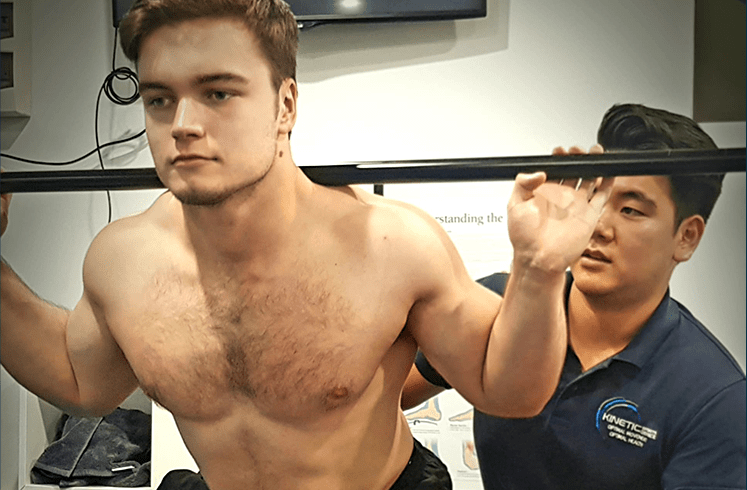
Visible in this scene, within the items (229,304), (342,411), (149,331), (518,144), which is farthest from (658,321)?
(149,331)

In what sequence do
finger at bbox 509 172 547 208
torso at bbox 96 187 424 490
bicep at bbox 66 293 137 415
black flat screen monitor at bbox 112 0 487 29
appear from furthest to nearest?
black flat screen monitor at bbox 112 0 487 29
bicep at bbox 66 293 137 415
torso at bbox 96 187 424 490
finger at bbox 509 172 547 208

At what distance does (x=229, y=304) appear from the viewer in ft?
3.13

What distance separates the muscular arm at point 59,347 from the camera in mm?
1025

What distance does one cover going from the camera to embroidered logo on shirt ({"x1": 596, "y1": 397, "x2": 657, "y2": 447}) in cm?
107

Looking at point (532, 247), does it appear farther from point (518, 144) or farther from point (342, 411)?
point (518, 144)

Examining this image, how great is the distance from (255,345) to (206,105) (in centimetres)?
31

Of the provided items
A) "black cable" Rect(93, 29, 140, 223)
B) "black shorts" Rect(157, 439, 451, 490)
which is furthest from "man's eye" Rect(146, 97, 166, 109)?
"black shorts" Rect(157, 439, 451, 490)

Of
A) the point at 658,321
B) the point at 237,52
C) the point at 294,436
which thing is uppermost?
the point at 237,52

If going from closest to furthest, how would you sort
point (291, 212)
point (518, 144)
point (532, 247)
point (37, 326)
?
point (532, 247) → point (291, 212) → point (37, 326) → point (518, 144)

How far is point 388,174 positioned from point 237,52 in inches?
8.8

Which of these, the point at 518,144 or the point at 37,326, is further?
the point at 518,144

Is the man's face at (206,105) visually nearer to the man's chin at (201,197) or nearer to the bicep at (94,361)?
the man's chin at (201,197)

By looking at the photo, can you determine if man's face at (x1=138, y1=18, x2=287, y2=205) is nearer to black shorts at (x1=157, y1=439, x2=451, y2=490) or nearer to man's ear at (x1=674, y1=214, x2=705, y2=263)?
black shorts at (x1=157, y1=439, x2=451, y2=490)

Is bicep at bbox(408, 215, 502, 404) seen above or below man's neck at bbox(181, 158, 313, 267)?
below
